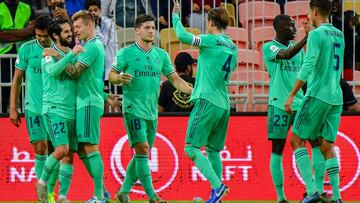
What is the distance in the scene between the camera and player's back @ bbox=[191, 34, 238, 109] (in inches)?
664

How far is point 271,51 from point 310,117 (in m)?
1.20

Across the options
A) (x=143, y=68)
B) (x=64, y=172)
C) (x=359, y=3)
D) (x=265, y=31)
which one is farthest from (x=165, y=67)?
(x=359, y=3)

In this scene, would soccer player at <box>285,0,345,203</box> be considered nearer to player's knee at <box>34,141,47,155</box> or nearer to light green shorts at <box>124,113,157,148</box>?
light green shorts at <box>124,113,157,148</box>

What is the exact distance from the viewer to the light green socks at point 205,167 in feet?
54.4

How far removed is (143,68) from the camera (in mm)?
17188

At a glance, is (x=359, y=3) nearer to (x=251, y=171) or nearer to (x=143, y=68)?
(x=251, y=171)

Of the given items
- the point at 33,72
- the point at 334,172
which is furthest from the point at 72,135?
the point at 334,172

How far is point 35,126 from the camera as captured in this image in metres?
17.7

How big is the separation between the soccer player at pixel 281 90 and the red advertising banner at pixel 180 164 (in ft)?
8.10

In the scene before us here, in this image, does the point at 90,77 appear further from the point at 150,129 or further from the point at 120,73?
the point at 150,129

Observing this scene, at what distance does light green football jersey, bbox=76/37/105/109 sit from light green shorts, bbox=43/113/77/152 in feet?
0.76

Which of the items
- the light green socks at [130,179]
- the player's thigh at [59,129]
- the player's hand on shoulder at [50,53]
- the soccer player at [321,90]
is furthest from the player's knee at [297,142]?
the player's hand on shoulder at [50,53]

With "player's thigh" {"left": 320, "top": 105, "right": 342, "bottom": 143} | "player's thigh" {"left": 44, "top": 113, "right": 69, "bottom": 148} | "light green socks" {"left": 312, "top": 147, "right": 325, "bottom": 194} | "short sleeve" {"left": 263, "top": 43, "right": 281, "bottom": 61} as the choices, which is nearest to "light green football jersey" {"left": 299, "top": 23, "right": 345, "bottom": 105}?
"player's thigh" {"left": 320, "top": 105, "right": 342, "bottom": 143}

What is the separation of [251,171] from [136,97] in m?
3.22
